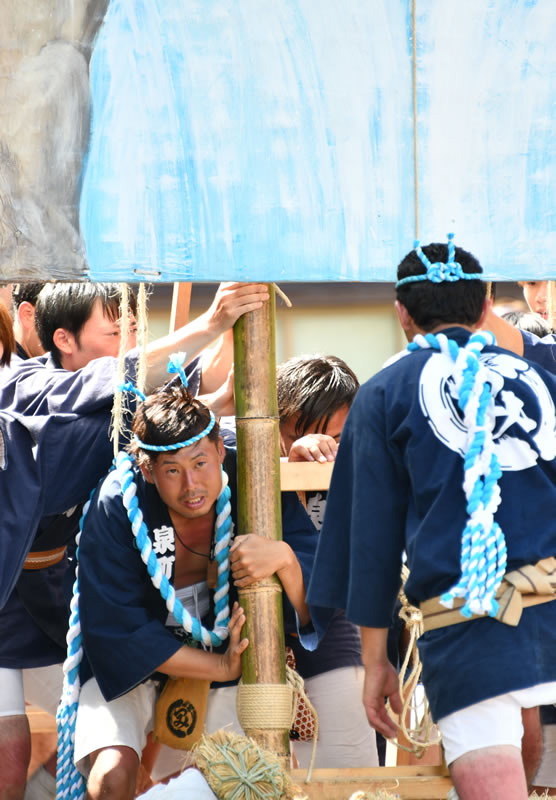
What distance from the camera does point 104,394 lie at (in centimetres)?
275

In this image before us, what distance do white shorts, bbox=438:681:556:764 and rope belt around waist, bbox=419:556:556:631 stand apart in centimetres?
14

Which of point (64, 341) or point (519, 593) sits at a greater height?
point (64, 341)

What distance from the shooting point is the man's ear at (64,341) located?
316 centimetres

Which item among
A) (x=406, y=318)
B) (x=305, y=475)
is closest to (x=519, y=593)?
(x=406, y=318)

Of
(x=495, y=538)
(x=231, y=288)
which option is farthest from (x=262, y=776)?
(x=231, y=288)

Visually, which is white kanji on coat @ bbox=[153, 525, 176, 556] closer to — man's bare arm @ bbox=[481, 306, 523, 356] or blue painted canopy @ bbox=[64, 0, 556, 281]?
blue painted canopy @ bbox=[64, 0, 556, 281]

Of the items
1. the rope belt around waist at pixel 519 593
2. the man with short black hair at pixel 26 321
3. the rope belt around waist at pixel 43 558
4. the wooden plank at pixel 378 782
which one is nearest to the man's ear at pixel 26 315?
the man with short black hair at pixel 26 321

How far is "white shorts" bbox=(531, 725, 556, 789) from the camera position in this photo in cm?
288

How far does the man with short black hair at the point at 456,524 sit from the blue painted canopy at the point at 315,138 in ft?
0.95

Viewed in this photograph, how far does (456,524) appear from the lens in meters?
1.90

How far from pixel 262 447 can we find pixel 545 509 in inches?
→ 30.9

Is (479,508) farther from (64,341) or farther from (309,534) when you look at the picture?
(64,341)

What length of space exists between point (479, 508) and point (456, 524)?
0.24 feet

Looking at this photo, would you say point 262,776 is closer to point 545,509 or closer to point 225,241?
point 545,509
